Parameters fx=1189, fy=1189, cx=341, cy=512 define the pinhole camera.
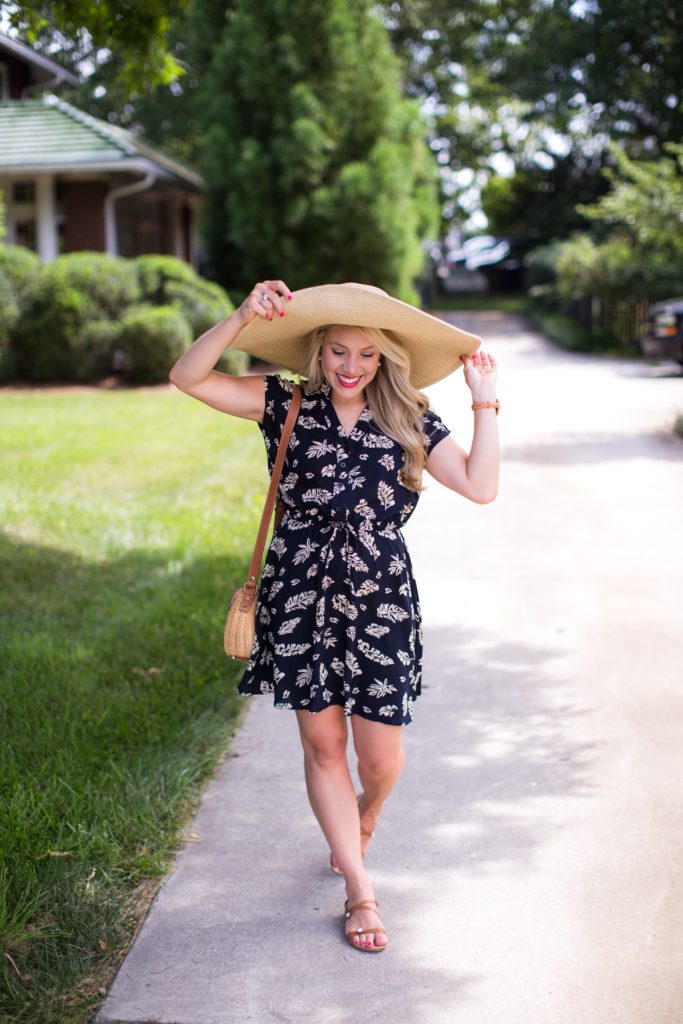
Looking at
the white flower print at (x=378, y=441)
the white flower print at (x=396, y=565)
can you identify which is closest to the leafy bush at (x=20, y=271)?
the white flower print at (x=378, y=441)

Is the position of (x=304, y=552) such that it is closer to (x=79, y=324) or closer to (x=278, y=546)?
(x=278, y=546)

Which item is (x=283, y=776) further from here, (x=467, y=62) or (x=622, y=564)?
(x=467, y=62)

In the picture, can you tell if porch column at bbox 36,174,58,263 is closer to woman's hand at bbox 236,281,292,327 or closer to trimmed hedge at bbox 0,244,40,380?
trimmed hedge at bbox 0,244,40,380

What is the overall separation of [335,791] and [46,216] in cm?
1982

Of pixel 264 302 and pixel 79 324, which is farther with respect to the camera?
pixel 79 324

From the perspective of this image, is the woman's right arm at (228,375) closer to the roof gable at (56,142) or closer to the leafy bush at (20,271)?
the leafy bush at (20,271)

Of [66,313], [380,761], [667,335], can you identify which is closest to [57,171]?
[66,313]

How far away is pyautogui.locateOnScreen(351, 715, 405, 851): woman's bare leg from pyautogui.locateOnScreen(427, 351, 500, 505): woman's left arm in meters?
0.69

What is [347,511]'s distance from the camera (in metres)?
3.21

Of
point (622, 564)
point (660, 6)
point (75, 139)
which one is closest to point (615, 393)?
point (660, 6)

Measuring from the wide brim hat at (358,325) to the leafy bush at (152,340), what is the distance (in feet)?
42.9

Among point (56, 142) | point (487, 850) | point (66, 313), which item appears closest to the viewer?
point (487, 850)

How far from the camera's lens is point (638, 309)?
22578 mm

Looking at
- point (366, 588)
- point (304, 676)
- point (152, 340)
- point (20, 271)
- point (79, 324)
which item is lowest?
point (152, 340)
